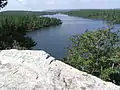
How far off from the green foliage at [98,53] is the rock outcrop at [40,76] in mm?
9883

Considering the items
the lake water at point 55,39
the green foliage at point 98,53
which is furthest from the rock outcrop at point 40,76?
the lake water at point 55,39

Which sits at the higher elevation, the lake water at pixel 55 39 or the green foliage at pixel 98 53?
the green foliage at pixel 98 53

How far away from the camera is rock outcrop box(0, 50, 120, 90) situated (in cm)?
654

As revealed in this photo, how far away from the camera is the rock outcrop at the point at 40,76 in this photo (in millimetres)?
6535

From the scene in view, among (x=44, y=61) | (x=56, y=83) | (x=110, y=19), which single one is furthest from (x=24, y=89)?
(x=110, y=19)

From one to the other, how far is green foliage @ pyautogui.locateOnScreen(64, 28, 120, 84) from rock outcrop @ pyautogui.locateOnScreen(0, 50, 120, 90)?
9883mm

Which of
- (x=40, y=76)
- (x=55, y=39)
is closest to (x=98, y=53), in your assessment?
(x=40, y=76)

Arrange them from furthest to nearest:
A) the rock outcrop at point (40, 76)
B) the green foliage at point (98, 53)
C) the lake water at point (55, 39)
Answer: the lake water at point (55, 39) → the green foliage at point (98, 53) → the rock outcrop at point (40, 76)

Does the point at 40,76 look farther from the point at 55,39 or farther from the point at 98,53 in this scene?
the point at 55,39

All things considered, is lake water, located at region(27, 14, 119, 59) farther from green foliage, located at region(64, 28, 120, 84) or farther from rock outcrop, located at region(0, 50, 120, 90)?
rock outcrop, located at region(0, 50, 120, 90)

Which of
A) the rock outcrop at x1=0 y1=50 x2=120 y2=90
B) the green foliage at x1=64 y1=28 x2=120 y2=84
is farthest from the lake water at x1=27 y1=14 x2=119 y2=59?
the rock outcrop at x1=0 y1=50 x2=120 y2=90

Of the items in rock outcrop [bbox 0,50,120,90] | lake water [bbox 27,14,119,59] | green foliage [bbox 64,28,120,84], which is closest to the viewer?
rock outcrop [bbox 0,50,120,90]

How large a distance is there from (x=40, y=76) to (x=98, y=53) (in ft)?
38.8

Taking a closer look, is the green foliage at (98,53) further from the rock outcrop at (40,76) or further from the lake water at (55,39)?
the rock outcrop at (40,76)
